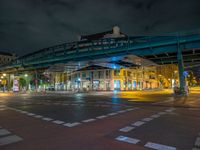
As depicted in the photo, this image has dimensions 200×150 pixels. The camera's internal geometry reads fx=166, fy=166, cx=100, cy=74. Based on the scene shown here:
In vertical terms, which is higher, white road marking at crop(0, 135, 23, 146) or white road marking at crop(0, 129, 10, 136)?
white road marking at crop(0, 135, 23, 146)

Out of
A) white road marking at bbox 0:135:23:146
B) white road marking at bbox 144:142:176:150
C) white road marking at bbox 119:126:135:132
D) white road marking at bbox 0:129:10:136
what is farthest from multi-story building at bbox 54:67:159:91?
white road marking at bbox 0:135:23:146

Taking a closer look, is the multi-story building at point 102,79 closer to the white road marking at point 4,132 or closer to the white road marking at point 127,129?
the white road marking at point 127,129

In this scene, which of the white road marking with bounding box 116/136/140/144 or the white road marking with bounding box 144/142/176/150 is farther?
the white road marking with bounding box 116/136/140/144

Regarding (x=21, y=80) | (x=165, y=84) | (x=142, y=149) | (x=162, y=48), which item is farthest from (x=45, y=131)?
(x=165, y=84)

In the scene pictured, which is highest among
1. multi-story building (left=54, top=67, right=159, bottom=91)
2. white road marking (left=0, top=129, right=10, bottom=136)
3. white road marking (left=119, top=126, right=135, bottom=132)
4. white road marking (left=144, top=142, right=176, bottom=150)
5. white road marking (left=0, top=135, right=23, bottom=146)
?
multi-story building (left=54, top=67, right=159, bottom=91)

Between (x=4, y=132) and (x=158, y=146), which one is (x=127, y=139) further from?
(x=4, y=132)

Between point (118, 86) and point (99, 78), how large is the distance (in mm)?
7130

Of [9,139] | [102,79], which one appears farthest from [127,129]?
[102,79]

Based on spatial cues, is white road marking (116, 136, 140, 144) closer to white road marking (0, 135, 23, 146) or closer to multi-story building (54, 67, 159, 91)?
white road marking (0, 135, 23, 146)

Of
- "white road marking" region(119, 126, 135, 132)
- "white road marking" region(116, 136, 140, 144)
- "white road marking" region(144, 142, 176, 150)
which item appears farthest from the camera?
"white road marking" region(119, 126, 135, 132)

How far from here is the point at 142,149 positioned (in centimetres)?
472

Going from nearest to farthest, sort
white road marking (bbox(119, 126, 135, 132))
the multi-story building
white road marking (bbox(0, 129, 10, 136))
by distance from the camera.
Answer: white road marking (bbox(0, 129, 10, 136))
white road marking (bbox(119, 126, 135, 132))
the multi-story building

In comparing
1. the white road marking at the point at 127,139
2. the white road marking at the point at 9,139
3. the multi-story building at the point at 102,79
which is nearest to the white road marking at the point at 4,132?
the white road marking at the point at 9,139

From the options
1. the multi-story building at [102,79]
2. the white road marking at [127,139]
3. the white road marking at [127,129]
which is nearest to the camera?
the white road marking at [127,139]
